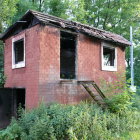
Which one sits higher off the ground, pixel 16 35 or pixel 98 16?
pixel 98 16

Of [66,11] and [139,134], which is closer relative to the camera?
[139,134]

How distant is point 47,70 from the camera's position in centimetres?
675

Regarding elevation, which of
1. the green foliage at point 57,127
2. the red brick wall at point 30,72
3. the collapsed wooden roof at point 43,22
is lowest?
the green foliage at point 57,127

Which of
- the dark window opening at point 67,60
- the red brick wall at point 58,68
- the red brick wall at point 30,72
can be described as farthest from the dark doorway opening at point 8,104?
the dark window opening at point 67,60

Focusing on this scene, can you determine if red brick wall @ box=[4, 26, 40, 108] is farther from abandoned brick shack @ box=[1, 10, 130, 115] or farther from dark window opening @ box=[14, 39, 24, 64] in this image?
dark window opening @ box=[14, 39, 24, 64]

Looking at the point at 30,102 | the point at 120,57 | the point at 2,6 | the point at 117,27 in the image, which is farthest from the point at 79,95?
the point at 117,27

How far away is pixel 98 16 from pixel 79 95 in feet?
55.2

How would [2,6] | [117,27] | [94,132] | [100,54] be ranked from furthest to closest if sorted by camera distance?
1. [117,27]
2. [2,6]
3. [100,54]
4. [94,132]

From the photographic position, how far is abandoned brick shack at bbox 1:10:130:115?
21.9 ft

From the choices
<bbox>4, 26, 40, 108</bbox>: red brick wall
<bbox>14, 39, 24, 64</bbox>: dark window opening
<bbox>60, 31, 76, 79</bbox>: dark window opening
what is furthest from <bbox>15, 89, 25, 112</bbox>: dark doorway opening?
<bbox>60, 31, 76, 79</bbox>: dark window opening

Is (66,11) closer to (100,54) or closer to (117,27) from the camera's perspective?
(117,27)

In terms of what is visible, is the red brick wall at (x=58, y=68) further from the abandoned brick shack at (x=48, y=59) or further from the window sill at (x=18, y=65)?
the window sill at (x=18, y=65)

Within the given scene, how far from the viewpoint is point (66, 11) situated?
19.5 metres

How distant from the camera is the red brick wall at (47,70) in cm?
661
